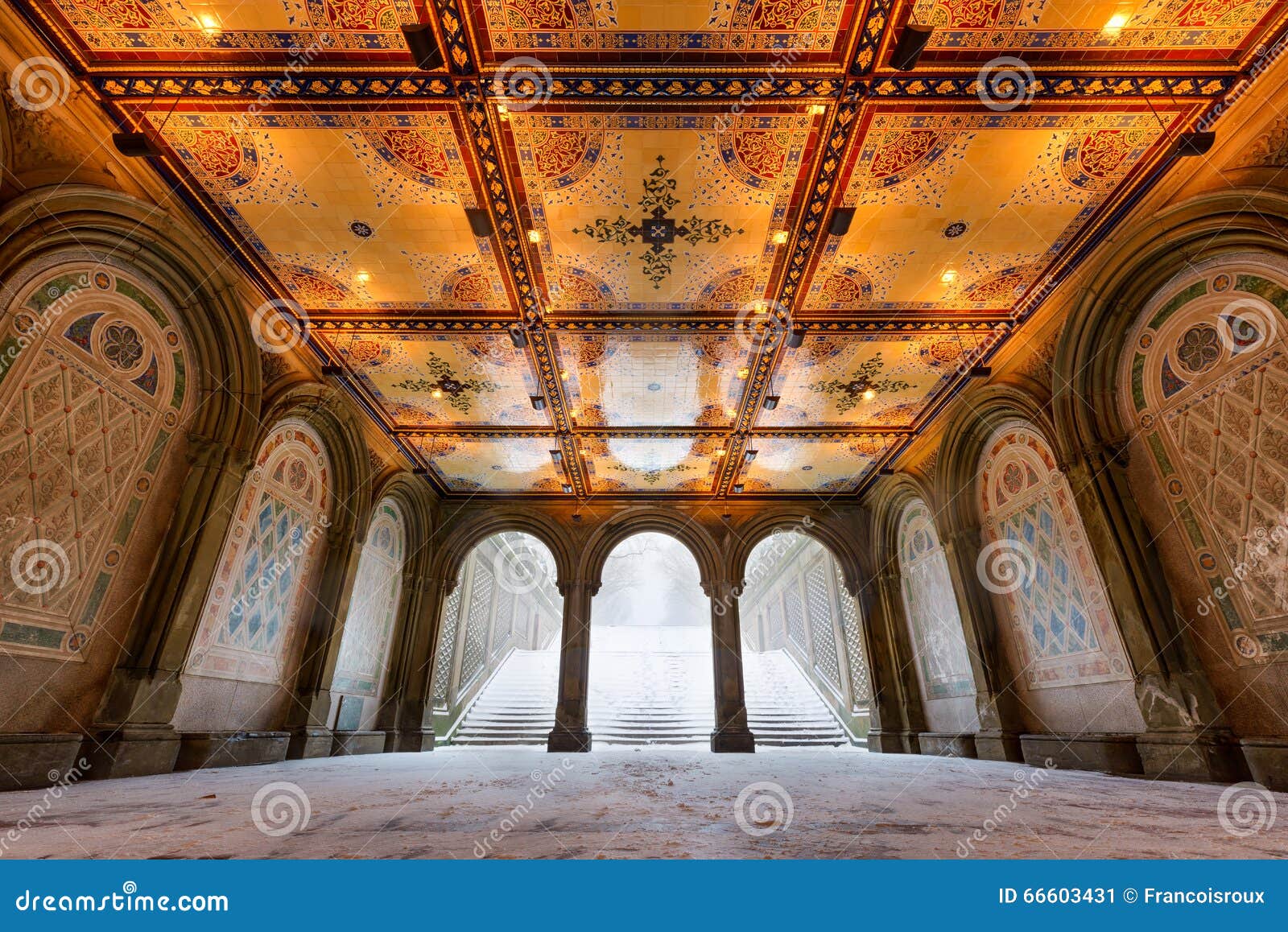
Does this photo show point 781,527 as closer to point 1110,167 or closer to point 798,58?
point 1110,167

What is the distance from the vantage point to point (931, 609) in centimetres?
890

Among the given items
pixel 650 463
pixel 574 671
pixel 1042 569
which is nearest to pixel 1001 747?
pixel 1042 569

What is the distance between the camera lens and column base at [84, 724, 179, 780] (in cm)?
427

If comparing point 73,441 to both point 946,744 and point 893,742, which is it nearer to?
point 946,744

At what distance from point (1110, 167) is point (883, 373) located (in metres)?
2.99

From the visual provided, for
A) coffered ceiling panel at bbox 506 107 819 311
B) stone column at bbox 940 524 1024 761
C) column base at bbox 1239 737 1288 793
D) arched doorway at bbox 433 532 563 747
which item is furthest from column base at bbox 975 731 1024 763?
arched doorway at bbox 433 532 563 747

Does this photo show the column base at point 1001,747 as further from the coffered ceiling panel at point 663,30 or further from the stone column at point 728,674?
the coffered ceiling panel at point 663,30

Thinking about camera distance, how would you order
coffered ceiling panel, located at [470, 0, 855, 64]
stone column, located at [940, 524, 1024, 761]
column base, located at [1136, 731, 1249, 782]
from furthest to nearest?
stone column, located at [940, 524, 1024, 761] < column base, located at [1136, 731, 1249, 782] < coffered ceiling panel, located at [470, 0, 855, 64]

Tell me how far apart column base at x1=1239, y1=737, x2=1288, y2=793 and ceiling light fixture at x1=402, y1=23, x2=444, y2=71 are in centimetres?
777

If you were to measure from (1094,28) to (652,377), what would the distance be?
16.1 feet

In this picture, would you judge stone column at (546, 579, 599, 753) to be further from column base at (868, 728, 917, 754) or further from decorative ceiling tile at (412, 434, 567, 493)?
column base at (868, 728, 917, 754)

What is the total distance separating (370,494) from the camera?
27.4 feet

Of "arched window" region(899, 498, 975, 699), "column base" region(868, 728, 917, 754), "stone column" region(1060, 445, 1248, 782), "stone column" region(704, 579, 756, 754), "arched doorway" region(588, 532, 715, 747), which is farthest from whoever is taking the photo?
"arched doorway" region(588, 532, 715, 747)

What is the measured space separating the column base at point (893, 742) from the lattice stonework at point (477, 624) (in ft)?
28.0
